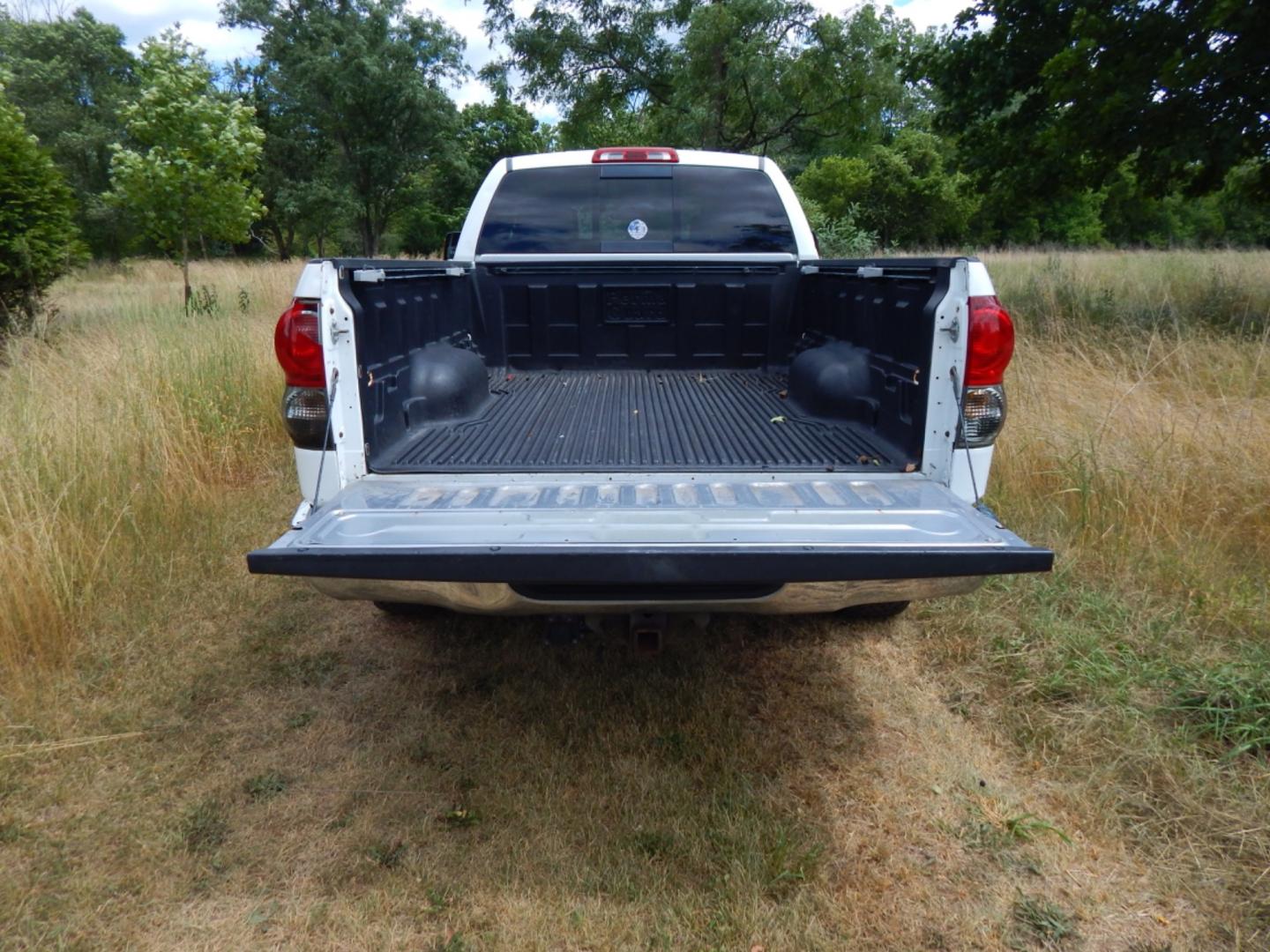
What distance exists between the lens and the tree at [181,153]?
1208 centimetres

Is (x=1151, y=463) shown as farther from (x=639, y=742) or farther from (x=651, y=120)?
(x=651, y=120)

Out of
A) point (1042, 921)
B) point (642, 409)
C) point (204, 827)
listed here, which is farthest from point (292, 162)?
point (1042, 921)

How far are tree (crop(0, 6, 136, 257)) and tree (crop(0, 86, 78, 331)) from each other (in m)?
23.2

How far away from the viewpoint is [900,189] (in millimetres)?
34344

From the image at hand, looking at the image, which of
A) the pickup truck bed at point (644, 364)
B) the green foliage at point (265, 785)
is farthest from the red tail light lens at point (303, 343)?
the green foliage at point (265, 785)

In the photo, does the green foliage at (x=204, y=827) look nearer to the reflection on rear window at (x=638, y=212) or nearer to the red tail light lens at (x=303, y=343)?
the red tail light lens at (x=303, y=343)

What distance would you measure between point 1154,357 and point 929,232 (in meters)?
32.5

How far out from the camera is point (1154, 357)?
6809 millimetres

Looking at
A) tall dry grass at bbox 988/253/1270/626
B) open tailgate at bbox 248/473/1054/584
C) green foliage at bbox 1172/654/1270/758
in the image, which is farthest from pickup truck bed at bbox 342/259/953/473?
tall dry grass at bbox 988/253/1270/626

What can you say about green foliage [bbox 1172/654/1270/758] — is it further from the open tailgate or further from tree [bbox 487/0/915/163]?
tree [bbox 487/0/915/163]

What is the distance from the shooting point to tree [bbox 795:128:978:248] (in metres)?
31.3

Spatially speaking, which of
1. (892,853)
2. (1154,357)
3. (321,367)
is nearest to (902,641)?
(892,853)

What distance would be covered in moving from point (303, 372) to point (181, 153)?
12.0 metres

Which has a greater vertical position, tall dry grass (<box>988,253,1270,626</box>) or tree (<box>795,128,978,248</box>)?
tree (<box>795,128,978,248</box>)
